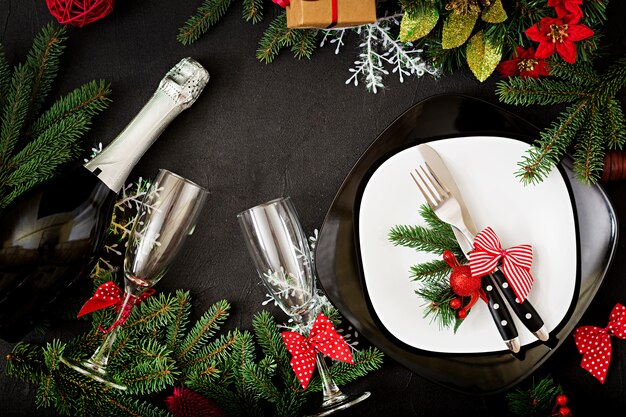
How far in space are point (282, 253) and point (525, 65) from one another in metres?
0.58

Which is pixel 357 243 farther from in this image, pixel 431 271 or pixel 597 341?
pixel 597 341

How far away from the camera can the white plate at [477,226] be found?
1064 millimetres

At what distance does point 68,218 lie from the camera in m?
1.02

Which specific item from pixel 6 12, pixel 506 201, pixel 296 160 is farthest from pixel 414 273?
pixel 6 12

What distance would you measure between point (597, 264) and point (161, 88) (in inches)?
35.9

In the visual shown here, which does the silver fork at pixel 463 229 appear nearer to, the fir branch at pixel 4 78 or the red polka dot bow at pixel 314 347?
the red polka dot bow at pixel 314 347

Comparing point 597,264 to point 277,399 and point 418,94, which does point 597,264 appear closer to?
point 418,94

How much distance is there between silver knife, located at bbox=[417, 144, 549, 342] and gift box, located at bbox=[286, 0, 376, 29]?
0.88 feet

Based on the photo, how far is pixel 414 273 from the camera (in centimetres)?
107

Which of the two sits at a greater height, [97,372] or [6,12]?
[6,12]

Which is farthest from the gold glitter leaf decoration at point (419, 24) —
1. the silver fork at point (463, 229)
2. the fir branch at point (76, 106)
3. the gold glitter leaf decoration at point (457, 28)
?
the fir branch at point (76, 106)

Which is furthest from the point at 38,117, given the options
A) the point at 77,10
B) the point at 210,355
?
the point at 210,355

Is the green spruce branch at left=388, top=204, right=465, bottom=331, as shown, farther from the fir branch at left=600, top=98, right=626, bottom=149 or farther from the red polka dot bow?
the fir branch at left=600, top=98, right=626, bottom=149

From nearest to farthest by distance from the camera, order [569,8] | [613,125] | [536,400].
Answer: [569,8] → [613,125] → [536,400]
